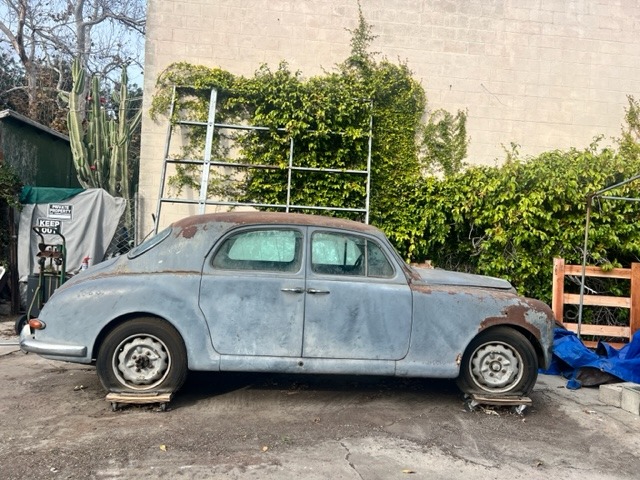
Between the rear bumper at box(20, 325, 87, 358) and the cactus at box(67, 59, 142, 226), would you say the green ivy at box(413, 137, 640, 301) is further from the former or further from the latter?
the cactus at box(67, 59, 142, 226)

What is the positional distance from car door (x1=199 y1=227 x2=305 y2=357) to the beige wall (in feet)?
17.1

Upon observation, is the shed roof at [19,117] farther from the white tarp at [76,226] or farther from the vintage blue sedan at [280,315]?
the vintage blue sedan at [280,315]

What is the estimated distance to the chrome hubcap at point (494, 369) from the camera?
5012 mm

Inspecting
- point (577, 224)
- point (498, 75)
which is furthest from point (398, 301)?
point (498, 75)

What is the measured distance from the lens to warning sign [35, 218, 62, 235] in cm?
768

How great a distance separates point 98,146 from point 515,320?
9132 mm

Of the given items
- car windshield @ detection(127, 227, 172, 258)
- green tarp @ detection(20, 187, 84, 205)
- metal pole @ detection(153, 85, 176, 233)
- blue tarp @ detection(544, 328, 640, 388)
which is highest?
metal pole @ detection(153, 85, 176, 233)

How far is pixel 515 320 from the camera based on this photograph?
16.3 feet

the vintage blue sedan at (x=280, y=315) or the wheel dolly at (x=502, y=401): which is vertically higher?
the vintage blue sedan at (x=280, y=315)

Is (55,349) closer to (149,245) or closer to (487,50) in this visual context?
(149,245)

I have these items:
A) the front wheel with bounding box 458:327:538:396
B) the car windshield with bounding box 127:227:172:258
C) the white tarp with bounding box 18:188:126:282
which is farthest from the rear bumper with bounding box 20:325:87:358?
the white tarp with bounding box 18:188:126:282

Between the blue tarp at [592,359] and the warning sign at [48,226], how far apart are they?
6575 mm

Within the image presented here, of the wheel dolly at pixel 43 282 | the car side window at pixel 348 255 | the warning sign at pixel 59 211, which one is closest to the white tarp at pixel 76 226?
the warning sign at pixel 59 211

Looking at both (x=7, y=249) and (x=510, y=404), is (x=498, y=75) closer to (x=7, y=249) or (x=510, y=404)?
(x=510, y=404)
